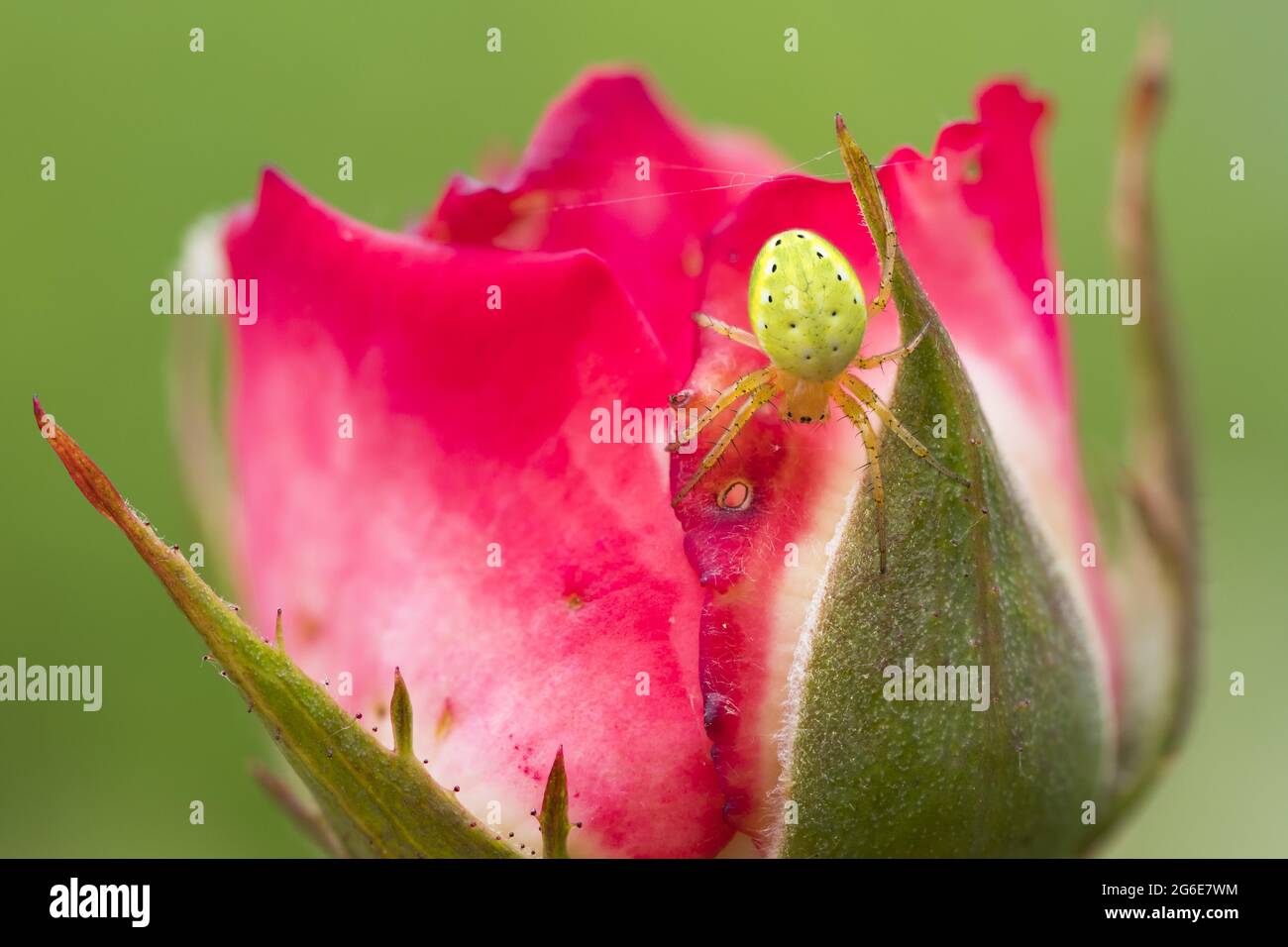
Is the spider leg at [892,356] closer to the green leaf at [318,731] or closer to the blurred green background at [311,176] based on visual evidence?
the green leaf at [318,731]

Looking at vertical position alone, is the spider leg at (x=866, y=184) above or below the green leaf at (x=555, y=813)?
above

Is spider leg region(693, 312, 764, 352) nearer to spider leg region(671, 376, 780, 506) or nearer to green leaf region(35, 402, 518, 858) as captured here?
spider leg region(671, 376, 780, 506)

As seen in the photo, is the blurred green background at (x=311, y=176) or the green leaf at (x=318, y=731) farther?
the blurred green background at (x=311, y=176)

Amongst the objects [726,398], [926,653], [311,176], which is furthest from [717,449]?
[311,176]

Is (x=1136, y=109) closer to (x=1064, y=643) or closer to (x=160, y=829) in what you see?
(x=1064, y=643)

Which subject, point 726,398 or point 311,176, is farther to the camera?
point 311,176

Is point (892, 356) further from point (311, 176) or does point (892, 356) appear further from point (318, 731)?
point (311, 176)

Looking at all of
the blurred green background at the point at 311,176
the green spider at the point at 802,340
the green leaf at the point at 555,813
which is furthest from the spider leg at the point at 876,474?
the blurred green background at the point at 311,176
